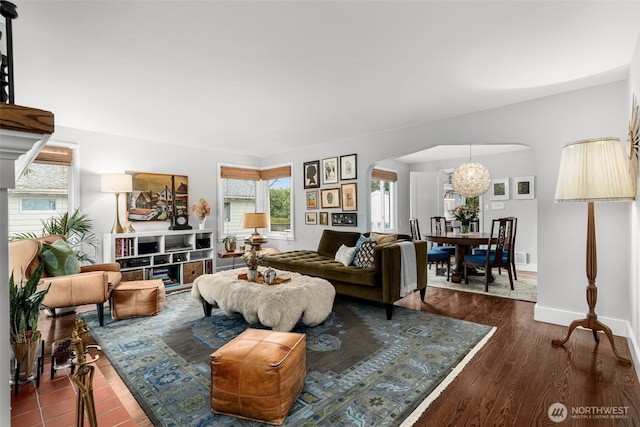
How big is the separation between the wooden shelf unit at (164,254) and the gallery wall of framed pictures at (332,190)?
1.91 metres

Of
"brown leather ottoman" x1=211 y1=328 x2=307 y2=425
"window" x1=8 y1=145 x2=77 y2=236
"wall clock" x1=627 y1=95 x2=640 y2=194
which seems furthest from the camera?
"window" x1=8 y1=145 x2=77 y2=236

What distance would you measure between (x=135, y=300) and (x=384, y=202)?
5.51m

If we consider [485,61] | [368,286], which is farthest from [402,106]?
[368,286]

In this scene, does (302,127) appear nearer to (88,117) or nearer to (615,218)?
(88,117)

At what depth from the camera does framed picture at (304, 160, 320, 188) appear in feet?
18.6

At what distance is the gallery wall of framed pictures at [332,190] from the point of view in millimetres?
5223

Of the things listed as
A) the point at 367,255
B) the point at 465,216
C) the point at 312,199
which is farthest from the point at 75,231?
the point at 465,216

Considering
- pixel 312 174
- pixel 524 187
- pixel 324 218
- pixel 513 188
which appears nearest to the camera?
pixel 324 218

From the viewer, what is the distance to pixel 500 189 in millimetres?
6633

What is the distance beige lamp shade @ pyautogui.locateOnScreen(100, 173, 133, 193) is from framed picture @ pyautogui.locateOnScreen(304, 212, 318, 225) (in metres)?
2.87

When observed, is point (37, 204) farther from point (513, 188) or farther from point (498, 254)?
point (513, 188)

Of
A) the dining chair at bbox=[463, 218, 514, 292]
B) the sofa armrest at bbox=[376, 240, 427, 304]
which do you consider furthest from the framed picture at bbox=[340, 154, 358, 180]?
the dining chair at bbox=[463, 218, 514, 292]

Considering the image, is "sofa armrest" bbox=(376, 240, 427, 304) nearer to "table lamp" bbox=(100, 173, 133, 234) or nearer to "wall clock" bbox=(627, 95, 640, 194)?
"wall clock" bbox=(627, 95, 640, 194)

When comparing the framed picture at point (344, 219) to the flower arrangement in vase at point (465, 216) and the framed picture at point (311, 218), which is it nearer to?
the framed picture at point (311, 218)
